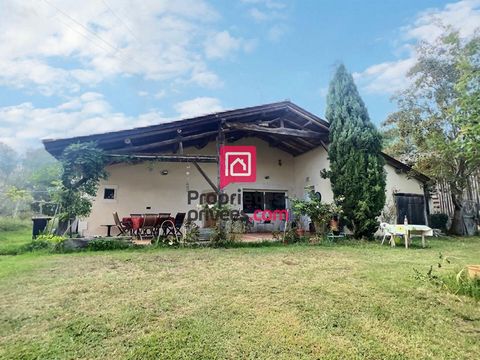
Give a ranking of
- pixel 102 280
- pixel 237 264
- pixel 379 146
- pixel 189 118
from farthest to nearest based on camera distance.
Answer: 1. pixel 379 146
2. pixel 189 118
3. pixel 237 264
4. pixel 102 280

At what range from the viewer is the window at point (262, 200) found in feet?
41.5

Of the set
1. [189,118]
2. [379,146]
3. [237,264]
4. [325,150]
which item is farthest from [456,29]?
[237,264]

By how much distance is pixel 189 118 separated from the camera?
8.73 meters

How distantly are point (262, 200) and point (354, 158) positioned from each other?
15.9 feet

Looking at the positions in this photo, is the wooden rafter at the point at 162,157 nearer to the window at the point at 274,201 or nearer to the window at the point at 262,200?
the window at the point at 262,200

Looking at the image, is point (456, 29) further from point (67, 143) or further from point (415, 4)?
point (67, 143)

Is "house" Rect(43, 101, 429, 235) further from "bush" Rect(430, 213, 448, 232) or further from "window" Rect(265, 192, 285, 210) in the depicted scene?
"bush" Rect(430, 213, 448, 232)

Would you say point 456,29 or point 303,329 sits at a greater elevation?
point 456,29

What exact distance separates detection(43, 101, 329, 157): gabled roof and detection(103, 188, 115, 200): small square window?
2275mm

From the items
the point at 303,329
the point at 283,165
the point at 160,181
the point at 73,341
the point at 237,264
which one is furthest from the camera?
the point at 283,165

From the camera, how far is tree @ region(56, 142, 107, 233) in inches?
290

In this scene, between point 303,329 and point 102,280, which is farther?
point 102,280

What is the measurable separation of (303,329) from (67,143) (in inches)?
309

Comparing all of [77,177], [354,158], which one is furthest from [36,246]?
[354,158]
